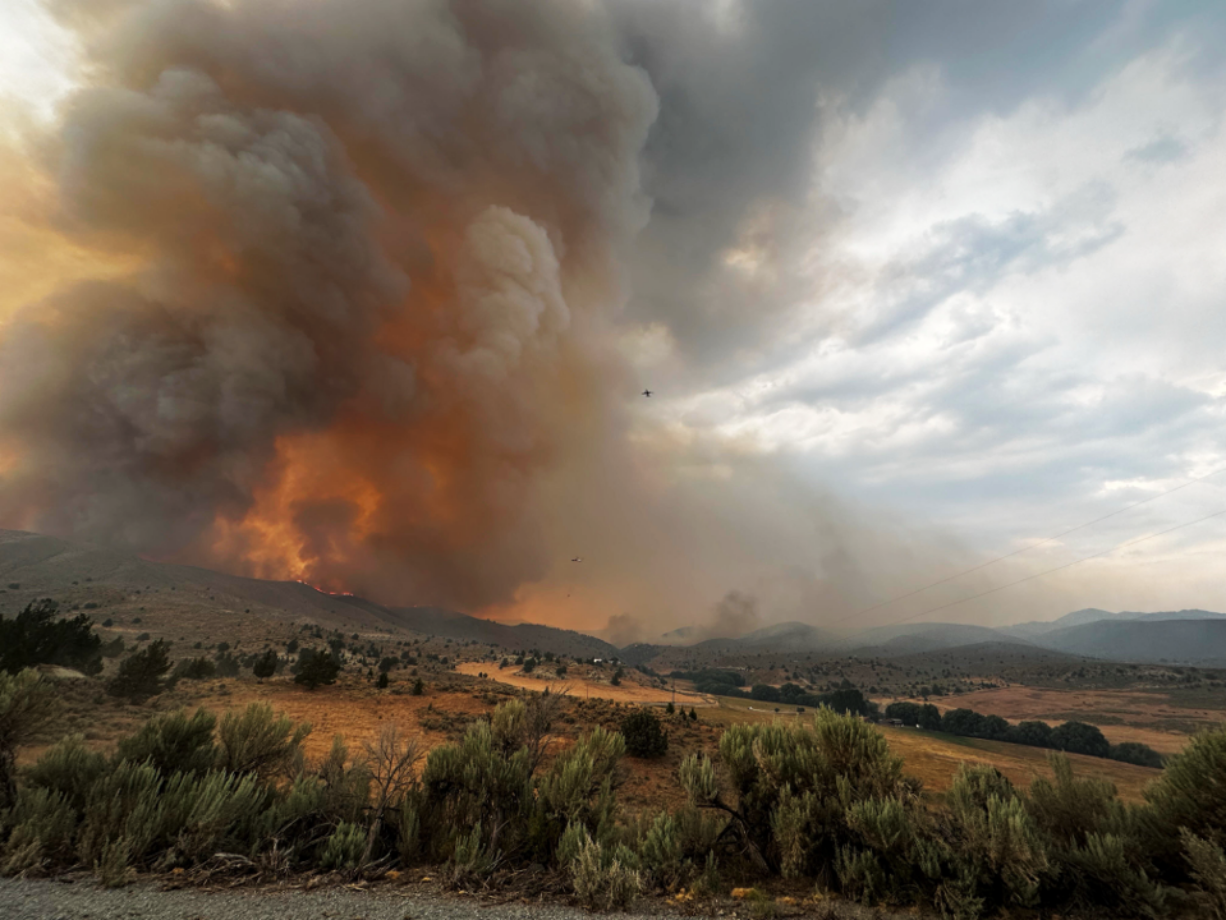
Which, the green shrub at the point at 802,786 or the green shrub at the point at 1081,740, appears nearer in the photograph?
the green shrub at the point at 802,786

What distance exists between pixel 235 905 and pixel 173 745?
18.4 feet

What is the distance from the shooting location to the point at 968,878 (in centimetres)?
709

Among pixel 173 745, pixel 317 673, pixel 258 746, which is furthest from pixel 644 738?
pixel 317 673

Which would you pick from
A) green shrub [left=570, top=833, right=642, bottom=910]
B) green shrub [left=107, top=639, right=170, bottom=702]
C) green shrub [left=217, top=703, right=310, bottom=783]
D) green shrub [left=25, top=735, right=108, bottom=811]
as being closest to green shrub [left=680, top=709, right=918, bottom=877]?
green shrub [left=570, top=833, right=642, bottom=910]

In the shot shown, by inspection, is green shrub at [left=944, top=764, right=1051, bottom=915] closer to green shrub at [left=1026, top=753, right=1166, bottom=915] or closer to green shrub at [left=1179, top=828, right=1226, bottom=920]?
green shrub at [left=1026, top=753, right=1166, bottom=915]

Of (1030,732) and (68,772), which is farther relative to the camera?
(1030,732)

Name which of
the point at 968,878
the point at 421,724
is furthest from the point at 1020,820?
the point at 421,724

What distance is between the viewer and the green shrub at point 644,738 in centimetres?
2511

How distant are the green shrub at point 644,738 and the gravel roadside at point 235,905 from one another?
20025 mm

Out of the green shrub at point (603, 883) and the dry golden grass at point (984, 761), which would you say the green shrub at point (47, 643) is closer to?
the green shrub at point (603, 883)

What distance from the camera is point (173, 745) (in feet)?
32.0

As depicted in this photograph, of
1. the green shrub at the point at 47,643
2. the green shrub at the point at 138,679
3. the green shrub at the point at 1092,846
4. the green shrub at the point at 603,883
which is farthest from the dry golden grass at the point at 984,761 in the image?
the green shrub at the point at 47,643

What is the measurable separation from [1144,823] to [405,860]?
12939mm

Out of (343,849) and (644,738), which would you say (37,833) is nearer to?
(343,849)
